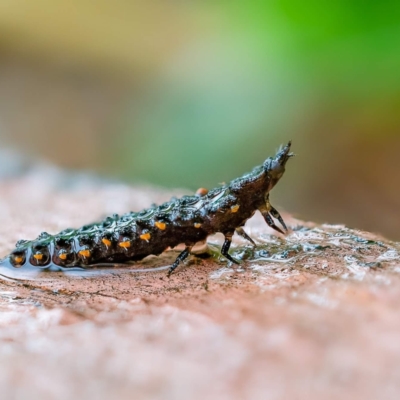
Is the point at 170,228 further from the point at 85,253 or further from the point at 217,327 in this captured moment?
the point at 217,327

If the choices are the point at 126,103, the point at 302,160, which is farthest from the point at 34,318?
the point at 126,103

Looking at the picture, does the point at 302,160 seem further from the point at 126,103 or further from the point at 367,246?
the point at 126,103

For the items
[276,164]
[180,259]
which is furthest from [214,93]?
[180,259]

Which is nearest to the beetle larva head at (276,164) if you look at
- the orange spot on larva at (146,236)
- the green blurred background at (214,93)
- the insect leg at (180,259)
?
the insect leg at (180,259)

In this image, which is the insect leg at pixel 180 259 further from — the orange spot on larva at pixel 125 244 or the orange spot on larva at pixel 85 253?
the orange spot on larva at pixel 85 253

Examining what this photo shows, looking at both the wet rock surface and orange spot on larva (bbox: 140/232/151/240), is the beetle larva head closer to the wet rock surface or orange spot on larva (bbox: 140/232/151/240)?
the wet rock surface
